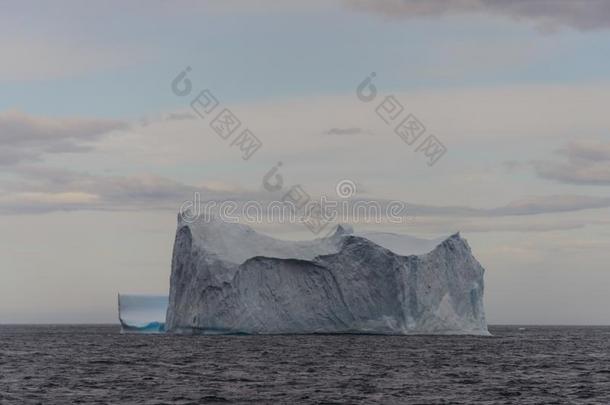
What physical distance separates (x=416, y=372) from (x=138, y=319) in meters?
36.7

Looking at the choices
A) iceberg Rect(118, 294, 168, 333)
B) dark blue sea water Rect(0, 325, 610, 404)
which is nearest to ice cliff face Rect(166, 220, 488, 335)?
dark blue sea water Rect(0, 325, 610, 404)

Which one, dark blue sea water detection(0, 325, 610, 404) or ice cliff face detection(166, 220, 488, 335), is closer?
dark blue sea water detection(0, 325, 610, 404)

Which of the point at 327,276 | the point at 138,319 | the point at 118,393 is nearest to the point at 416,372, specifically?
the point at 118,393

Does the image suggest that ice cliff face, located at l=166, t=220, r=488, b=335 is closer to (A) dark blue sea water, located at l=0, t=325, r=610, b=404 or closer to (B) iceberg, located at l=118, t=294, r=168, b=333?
(A) dark blue sea water, located at l=0, t=325, r=610, b=404

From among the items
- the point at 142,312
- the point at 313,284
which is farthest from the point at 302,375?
the point at 142,312

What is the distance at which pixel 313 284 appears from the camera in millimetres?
57969

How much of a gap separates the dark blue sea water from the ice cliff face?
255 cm

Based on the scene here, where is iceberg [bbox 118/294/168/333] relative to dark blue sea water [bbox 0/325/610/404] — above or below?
above

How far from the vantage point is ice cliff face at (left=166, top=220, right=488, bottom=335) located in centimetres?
5662

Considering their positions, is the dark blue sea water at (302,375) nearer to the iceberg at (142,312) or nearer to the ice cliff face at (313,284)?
the ice cliff face at (313,284)

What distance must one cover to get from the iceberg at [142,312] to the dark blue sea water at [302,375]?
562 inches

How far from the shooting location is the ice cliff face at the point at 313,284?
2229 inches

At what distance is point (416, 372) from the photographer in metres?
38.5

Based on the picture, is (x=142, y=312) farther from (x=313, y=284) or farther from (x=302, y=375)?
(x=302, y=375)
